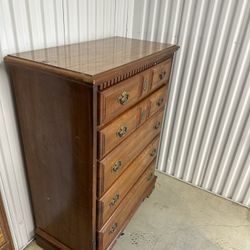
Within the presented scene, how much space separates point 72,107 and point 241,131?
4.13 feet

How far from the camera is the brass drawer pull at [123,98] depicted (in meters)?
0.98

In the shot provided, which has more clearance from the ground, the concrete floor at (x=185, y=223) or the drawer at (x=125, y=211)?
the drawer at (x=125, y=211)

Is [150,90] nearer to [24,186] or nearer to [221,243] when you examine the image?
[24,186]

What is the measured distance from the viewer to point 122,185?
1282 millimetres

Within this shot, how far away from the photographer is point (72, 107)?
0.89 meters

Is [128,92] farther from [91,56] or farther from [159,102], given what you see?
[159,102]

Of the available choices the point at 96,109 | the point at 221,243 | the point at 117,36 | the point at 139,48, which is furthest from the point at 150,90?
the point at 221,243

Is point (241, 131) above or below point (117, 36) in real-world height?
below

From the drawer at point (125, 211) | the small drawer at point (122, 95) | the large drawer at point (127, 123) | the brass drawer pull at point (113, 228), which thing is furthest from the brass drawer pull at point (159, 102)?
the brass drawer pull at point (113, 228)

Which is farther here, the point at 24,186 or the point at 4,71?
the point at 24,186

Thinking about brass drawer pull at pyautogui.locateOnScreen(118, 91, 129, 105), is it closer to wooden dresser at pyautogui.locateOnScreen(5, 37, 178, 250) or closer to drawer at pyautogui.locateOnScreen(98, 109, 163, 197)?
wooden dresser at pyautogui.locateOnScreen(5, 37, 178, 250)

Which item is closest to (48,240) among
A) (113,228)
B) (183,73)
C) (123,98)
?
(113,228)

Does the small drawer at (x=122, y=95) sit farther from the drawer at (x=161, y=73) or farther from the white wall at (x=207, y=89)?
the white wall at (x=207, y=89)

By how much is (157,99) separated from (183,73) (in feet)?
1.44
